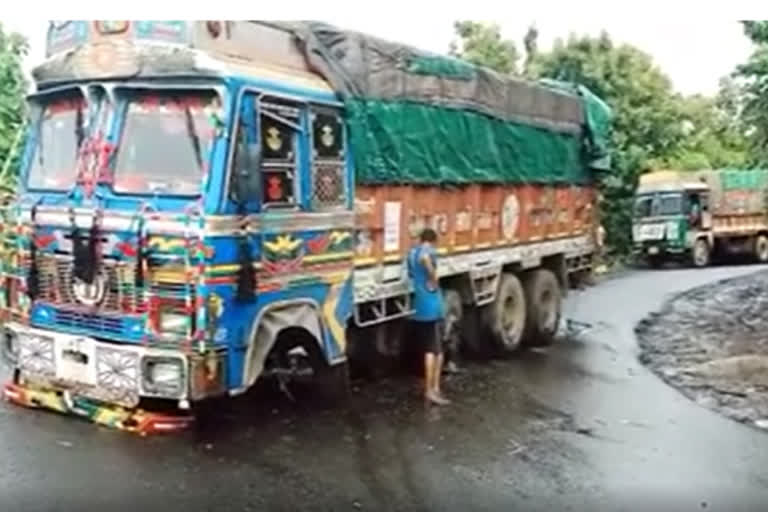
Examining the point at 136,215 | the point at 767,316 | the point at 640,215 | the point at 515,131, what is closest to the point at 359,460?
the point at 136,215

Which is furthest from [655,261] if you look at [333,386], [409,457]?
[409,457]

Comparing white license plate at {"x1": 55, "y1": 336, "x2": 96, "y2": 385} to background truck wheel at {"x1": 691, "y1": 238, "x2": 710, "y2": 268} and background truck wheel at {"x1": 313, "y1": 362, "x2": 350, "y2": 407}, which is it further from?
background truck wheel at {"x1": 691, "y1": 238, "x2": 710, "y2": 268}

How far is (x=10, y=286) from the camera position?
6.75 metres

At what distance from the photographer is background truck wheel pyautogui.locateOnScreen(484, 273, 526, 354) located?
32.7 ft

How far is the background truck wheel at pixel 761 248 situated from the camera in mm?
25219

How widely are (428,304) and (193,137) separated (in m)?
2.61

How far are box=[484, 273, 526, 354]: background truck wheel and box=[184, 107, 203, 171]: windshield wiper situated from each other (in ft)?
15.3

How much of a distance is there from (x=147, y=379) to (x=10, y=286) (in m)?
1.57

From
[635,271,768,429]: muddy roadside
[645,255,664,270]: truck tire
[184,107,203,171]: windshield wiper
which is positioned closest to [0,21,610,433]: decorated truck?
[184,107,203,171]: windshield wiper

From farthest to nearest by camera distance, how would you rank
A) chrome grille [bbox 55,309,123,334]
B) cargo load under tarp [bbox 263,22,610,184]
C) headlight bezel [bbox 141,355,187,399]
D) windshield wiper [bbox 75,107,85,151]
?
cargo load under tarp [bbox 263,22,610,184]
windshield wiper [bbox 75,107,85,151]
chrome grille [bbox 55,309,123,334]
headlight bezel [bbox 141,355,187,399]

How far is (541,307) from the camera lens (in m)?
11.1

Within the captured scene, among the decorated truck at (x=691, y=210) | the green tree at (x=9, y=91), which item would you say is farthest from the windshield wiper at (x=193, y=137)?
the decorated truck at (x=691, y=210)

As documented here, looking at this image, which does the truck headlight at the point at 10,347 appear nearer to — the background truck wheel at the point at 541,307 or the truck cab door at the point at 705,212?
the background truck wheel at the point at 541,307

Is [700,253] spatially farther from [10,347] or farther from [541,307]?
[10,347]
